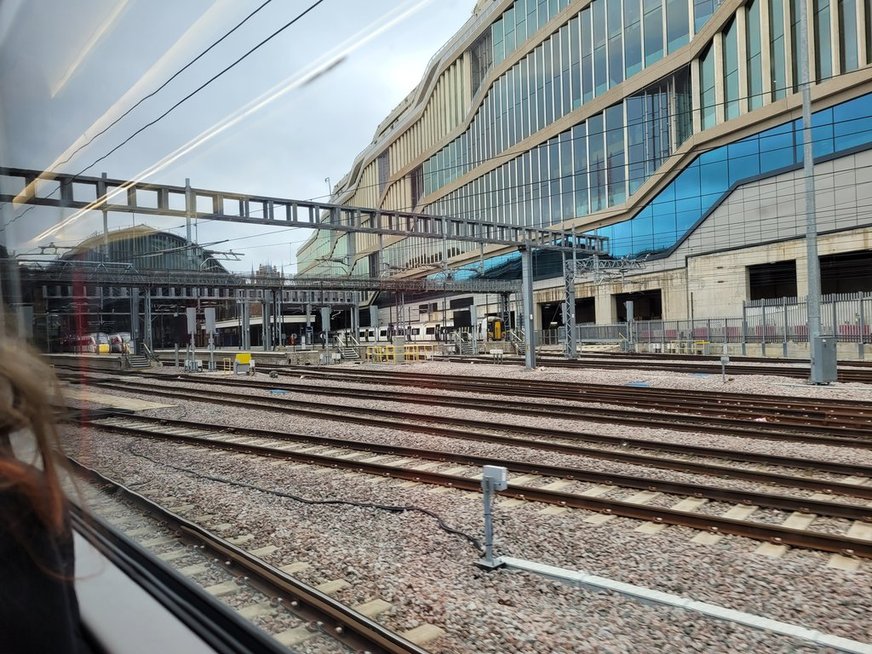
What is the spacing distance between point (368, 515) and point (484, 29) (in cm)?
4247

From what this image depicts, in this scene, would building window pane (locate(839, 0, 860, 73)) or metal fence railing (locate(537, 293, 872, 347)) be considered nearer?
building window pane (locate(839, 0, 860, 73))

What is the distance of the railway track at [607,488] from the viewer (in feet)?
16.6

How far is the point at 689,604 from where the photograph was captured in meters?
3.81

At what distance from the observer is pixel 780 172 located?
105 feet

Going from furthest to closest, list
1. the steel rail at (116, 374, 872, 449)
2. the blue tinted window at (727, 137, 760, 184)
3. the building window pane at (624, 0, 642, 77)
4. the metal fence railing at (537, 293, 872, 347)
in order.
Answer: the building window pane at (624, 0, 642, 77), the blue tinted window at (727, 137, 760, 184), the metal fence railing at (537, 293, 872, 347), the steel rail at (116, 374, 872, 449)

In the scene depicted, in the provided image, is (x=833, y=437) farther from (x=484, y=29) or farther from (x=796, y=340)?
(x=484, y=29)

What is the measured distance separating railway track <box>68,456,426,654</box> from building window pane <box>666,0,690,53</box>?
39661mm

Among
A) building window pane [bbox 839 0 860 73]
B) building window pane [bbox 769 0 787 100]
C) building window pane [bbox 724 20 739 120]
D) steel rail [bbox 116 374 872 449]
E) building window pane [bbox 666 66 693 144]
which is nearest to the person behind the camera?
steel rail [bbox 116 374 872 449]

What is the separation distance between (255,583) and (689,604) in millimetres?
2956

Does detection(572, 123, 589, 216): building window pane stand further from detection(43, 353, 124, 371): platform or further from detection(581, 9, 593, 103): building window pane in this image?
detection(43, 353, 124, 371): platform

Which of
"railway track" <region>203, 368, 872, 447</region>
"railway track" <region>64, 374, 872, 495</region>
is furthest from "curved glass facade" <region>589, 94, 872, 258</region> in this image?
"railway track" <region>64, 374, 872, 495</region>

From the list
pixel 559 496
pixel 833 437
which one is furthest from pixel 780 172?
pixel 559 496

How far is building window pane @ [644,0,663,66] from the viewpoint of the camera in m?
36.7

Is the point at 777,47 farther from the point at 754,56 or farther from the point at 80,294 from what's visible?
the point at 80,294
